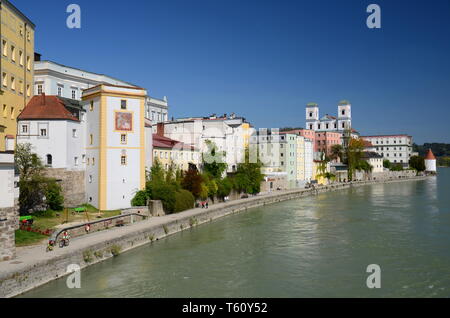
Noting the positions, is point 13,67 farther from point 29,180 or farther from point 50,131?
point 29,180

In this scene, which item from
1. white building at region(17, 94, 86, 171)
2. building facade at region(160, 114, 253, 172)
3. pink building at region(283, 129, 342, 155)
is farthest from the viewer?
pink building at region(283, 129, 342, 155)

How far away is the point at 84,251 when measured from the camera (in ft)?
67.6

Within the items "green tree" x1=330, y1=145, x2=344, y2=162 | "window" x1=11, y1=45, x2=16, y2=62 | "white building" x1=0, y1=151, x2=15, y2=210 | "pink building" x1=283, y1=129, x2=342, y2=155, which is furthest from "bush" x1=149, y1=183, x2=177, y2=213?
"pink building" x1=283, y1=129, x2=342, y2=155

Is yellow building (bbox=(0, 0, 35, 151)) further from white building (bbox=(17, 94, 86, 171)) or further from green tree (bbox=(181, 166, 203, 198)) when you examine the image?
green tree (bbox=(181, 166, 203, 198))

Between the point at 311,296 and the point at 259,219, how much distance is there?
832 inches

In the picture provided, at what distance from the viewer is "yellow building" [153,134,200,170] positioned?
1736 inches

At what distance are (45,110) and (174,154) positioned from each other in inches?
660

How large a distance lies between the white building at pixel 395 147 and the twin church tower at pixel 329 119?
22690mm

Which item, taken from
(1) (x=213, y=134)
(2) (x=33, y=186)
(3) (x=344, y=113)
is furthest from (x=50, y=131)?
(3) (x=344, y=113)

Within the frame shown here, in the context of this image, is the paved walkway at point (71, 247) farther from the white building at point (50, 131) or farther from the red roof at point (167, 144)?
the red roof at point (167, 144)

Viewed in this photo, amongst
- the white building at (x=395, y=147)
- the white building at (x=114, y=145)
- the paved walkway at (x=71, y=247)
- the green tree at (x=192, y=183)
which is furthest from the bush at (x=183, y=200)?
the white building at (x=395, y=147)

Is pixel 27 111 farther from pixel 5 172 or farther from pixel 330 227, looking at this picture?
pixel 330 227
